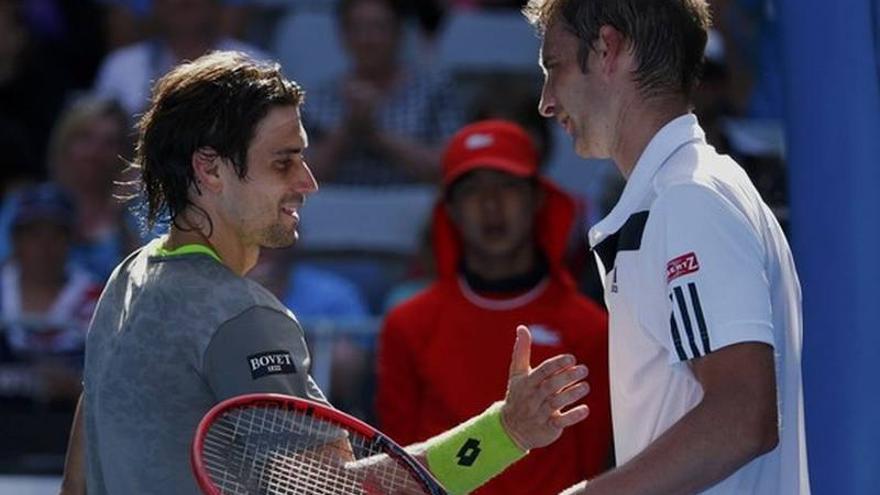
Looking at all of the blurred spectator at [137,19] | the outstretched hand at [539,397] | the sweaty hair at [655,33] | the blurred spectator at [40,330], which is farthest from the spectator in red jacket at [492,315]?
the blurred spectator at [137,19]

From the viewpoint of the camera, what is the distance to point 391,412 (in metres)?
5.25

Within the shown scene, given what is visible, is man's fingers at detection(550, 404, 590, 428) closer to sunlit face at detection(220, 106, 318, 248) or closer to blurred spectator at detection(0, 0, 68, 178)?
sunlit face at detection(220, 106, 318, 248)

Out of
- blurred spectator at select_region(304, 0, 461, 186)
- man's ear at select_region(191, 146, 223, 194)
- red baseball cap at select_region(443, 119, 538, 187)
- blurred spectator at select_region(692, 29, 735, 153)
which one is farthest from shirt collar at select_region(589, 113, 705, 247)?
blurred spectator at select_region(304, 0, 461, 186)

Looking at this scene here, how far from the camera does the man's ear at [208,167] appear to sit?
10.1 ft

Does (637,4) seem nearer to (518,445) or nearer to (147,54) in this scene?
(518,445)

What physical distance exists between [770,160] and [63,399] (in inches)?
91.9

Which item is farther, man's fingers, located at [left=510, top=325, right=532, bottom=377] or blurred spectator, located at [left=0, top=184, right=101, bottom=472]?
blurred spectator, located at [left=0, top=184, right=101, bottom=472]

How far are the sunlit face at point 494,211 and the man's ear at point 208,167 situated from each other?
239 centimetres

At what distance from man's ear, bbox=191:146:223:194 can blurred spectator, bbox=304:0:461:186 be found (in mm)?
4016

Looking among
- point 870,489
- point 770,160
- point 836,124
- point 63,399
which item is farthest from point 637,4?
point 63,399

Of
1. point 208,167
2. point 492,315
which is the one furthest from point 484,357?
point 208,167

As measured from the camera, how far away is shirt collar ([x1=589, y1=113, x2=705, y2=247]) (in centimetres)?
293

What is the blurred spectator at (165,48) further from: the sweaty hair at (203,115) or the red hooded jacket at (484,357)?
the sweaty hair at (203,115)

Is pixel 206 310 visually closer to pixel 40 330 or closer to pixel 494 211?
pixel 494 211
